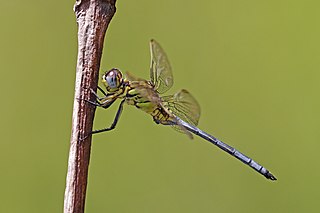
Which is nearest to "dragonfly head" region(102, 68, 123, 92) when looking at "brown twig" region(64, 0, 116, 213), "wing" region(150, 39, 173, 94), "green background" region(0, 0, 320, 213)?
"wing" region(150, 39, 173, 94)

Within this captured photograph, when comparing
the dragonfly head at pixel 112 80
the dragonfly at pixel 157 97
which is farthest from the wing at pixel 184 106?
the dragonfly head at pixel 112 80

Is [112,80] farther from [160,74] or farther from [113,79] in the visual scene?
[160,74]

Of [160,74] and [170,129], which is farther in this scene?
[170,129]

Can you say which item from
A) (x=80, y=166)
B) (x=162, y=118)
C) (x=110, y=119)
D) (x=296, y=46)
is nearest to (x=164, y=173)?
(x=110, y=119)

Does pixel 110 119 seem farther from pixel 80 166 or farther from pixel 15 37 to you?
pixel 80 166

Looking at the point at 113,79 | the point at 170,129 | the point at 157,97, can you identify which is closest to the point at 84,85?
the point at 113,79

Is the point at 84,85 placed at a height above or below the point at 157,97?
below

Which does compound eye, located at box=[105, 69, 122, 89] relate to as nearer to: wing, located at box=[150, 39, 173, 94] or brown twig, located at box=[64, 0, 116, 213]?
wing, located at box=[150, 39, 173, 94]
